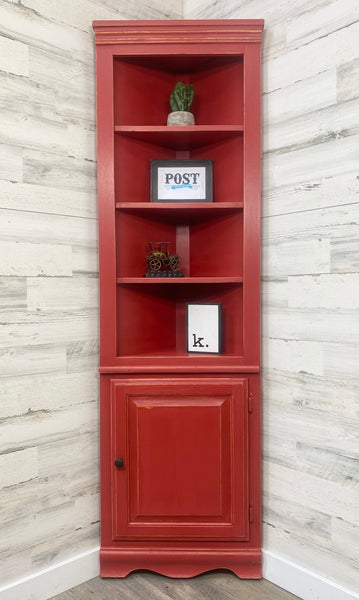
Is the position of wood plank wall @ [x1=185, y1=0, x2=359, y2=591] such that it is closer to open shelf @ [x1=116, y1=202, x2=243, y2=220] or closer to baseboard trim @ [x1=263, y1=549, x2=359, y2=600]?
baseboard trim @ [x1=263, y1=549, x2=359, y2=600]

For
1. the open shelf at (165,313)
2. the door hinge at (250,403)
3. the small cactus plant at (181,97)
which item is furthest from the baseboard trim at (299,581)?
the small cactus plant at (181,97)

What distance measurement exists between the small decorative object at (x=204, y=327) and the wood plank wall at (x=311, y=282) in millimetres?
196

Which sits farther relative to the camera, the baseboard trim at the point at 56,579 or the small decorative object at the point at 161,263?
the small decorative object at the point at 161,263

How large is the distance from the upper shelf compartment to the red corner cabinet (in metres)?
0.01

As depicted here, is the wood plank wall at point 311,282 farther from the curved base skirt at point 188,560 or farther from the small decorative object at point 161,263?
the small decorative object at point 161,263

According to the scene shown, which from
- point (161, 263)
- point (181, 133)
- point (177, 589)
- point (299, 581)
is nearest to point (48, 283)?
point (161, 263)

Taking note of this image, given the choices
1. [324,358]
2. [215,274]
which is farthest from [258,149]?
[324,358]

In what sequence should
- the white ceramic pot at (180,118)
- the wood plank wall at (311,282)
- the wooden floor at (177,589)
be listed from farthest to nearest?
the white ceramic pot at (180,118) < the wooden floor at (177,589) < the wood plank wall at (311,282)

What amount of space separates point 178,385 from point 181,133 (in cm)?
102

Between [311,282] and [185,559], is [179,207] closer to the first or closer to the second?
[311,282]

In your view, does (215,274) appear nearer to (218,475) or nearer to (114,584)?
(218,475)

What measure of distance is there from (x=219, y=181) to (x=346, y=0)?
0.77 meters

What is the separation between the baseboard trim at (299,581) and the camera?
1668 mm

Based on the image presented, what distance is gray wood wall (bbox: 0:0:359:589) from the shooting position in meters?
1.64
